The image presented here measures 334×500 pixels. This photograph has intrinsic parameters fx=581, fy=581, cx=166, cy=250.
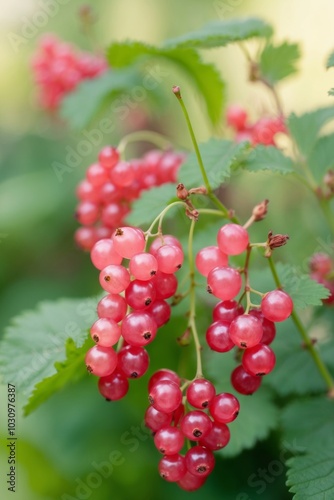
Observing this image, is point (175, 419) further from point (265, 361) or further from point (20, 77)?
point (20, 77)

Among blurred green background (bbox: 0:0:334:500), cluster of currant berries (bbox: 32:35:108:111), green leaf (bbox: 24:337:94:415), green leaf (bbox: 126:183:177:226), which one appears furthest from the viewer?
cluster of currant berries (bbox: 32:35:108:111)

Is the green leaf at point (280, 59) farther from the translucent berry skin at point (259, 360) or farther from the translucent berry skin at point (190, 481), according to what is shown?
the translucent berry skin at point (190, 481)

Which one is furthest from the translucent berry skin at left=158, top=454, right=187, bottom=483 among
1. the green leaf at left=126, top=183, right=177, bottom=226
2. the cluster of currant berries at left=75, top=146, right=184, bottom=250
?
the cluster of currant berries at left=75, top=146, right=184, bottom=250

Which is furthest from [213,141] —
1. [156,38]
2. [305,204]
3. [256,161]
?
[156,38]

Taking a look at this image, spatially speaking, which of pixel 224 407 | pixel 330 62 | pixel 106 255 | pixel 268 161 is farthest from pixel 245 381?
pixel 330 62

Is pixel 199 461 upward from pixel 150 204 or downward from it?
downward

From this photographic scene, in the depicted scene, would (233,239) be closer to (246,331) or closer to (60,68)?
(246,331)

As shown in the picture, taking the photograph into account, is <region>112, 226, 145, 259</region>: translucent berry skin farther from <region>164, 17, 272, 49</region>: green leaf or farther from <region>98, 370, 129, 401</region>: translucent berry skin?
<region>164, 17, 272, 49</region>: green leaf
